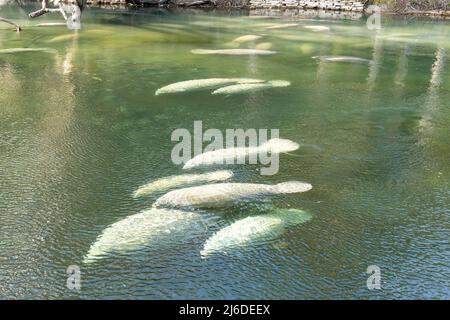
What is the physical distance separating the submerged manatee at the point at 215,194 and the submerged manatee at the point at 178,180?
243 millimetres

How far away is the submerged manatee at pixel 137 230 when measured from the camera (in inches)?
153

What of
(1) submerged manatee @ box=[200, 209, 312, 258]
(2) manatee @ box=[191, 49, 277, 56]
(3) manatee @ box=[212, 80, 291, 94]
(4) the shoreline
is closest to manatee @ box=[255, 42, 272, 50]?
(2) manatee @ box=[191, 49, 277, 56]

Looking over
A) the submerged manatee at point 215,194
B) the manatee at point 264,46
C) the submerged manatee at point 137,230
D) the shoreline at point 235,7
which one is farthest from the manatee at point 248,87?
the shoreline at point 235,7

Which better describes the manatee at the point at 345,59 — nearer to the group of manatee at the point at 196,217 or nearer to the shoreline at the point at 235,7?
the group of manatee at the point at 196,217

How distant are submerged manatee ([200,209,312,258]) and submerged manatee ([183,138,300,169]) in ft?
4.01

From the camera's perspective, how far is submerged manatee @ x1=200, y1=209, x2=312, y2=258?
395 cm

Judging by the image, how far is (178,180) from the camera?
5.04m

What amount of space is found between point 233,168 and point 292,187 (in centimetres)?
70

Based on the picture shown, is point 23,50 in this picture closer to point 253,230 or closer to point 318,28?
point 253,230

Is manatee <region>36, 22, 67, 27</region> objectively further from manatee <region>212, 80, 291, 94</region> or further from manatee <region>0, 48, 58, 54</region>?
manatee <region>212, 80, 291, 94</region>

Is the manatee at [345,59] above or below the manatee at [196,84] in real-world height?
above

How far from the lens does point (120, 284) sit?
11.5 feet
